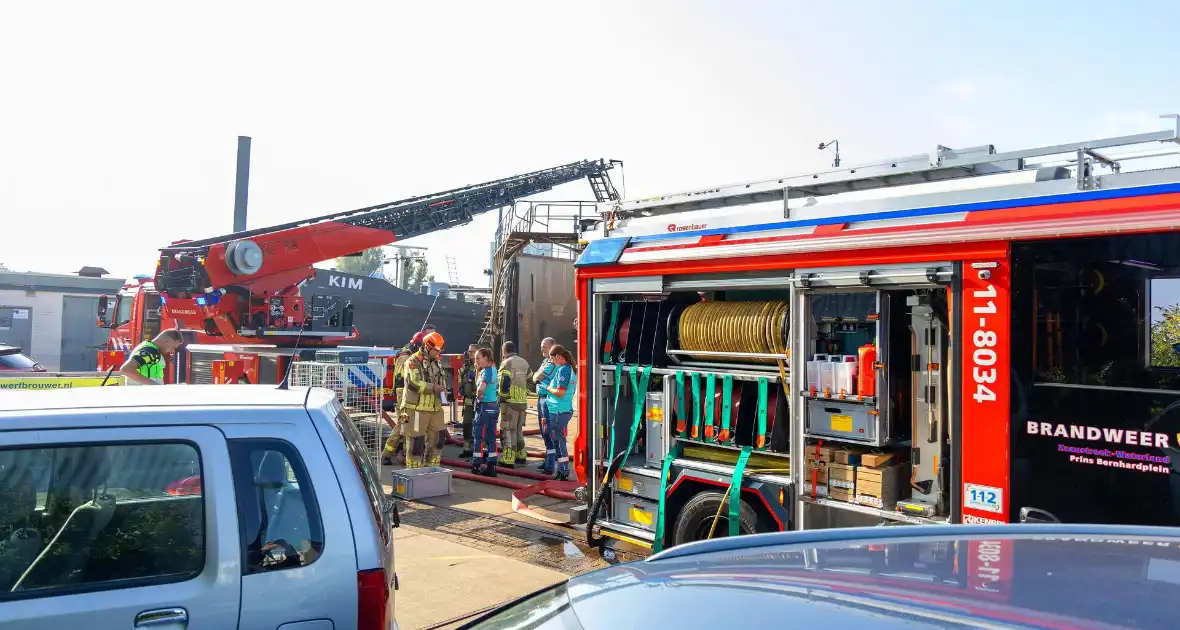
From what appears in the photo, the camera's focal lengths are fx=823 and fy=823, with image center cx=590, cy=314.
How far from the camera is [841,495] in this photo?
542 cm

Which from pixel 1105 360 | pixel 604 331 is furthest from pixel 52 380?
pixel 1105 360

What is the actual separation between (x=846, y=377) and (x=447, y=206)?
53.1 feet

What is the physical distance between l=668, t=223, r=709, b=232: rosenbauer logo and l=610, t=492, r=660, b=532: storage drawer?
2.17 m

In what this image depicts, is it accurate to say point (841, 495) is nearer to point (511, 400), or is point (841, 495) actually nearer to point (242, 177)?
point (511, 400)

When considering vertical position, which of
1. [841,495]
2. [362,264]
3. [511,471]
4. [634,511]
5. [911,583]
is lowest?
[511,471]

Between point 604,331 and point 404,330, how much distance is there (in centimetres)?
1886

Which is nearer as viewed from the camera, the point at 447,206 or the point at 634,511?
the point at 634,511

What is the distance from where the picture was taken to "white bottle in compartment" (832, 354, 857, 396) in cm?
533

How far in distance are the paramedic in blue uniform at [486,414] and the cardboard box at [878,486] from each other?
6083 mm

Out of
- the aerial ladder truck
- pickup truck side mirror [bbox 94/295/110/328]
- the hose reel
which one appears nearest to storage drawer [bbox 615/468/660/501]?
the hose reel

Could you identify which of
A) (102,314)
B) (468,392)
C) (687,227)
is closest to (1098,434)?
(687,227)

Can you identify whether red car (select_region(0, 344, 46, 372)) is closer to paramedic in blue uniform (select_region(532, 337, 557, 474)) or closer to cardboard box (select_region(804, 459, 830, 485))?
paramedic in blue uniform (select_region(532, 337, 557, 474))

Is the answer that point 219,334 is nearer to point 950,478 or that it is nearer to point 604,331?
point 604,331

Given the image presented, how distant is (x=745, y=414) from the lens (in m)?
6.02
